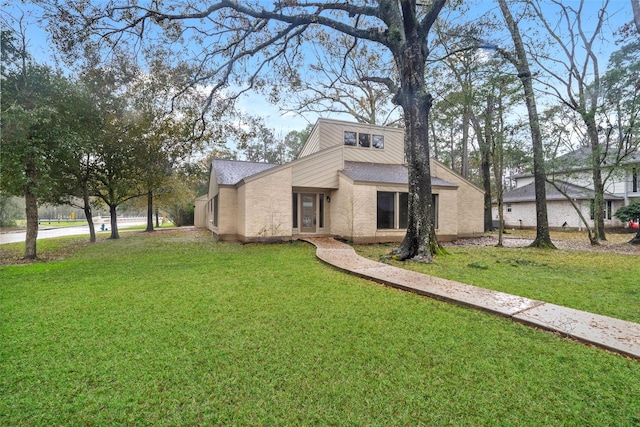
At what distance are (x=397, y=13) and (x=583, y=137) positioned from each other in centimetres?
1031

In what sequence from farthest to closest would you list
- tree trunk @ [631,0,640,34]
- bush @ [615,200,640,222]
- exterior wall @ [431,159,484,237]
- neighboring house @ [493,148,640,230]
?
bush @ [615,200,640,222] < exterior wall @ [431,159,484,237] < neighboring house @ [493,148,640,230] < tree trunk @ [631,0,640,34]

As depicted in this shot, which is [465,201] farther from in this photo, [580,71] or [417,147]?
[580,71]

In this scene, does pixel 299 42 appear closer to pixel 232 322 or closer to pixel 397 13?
pixel 397 13

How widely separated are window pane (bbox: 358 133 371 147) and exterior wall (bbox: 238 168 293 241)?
175 inches

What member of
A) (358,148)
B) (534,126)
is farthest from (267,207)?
(534,126)

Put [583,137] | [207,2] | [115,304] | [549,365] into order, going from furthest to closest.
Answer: [583,137] < [207,2] < [115,304] < [549,365]

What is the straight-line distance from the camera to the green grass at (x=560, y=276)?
4.50 meters

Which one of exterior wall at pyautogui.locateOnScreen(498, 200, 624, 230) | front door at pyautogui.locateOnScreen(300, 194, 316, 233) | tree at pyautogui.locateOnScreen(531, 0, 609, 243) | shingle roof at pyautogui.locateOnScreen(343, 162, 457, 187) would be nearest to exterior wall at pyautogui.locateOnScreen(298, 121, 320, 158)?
shingle roof at pyautogui.locateOnScreen(343, 162, 457, 187)

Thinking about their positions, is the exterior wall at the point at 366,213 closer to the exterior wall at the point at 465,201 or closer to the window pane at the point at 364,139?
the exterior wall at the point at 465,201

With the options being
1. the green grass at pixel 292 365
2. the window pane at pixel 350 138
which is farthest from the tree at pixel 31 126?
the window pane at pixel 350 138

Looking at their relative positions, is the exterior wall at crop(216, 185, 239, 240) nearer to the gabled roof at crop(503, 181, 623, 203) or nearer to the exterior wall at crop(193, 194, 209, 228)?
the exterior wall at crop(193, 194, 209, 228)

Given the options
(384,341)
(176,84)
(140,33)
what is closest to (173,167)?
(176,84)

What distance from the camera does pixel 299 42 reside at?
11547 millimetres

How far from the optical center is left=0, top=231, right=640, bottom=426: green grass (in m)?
2.09
